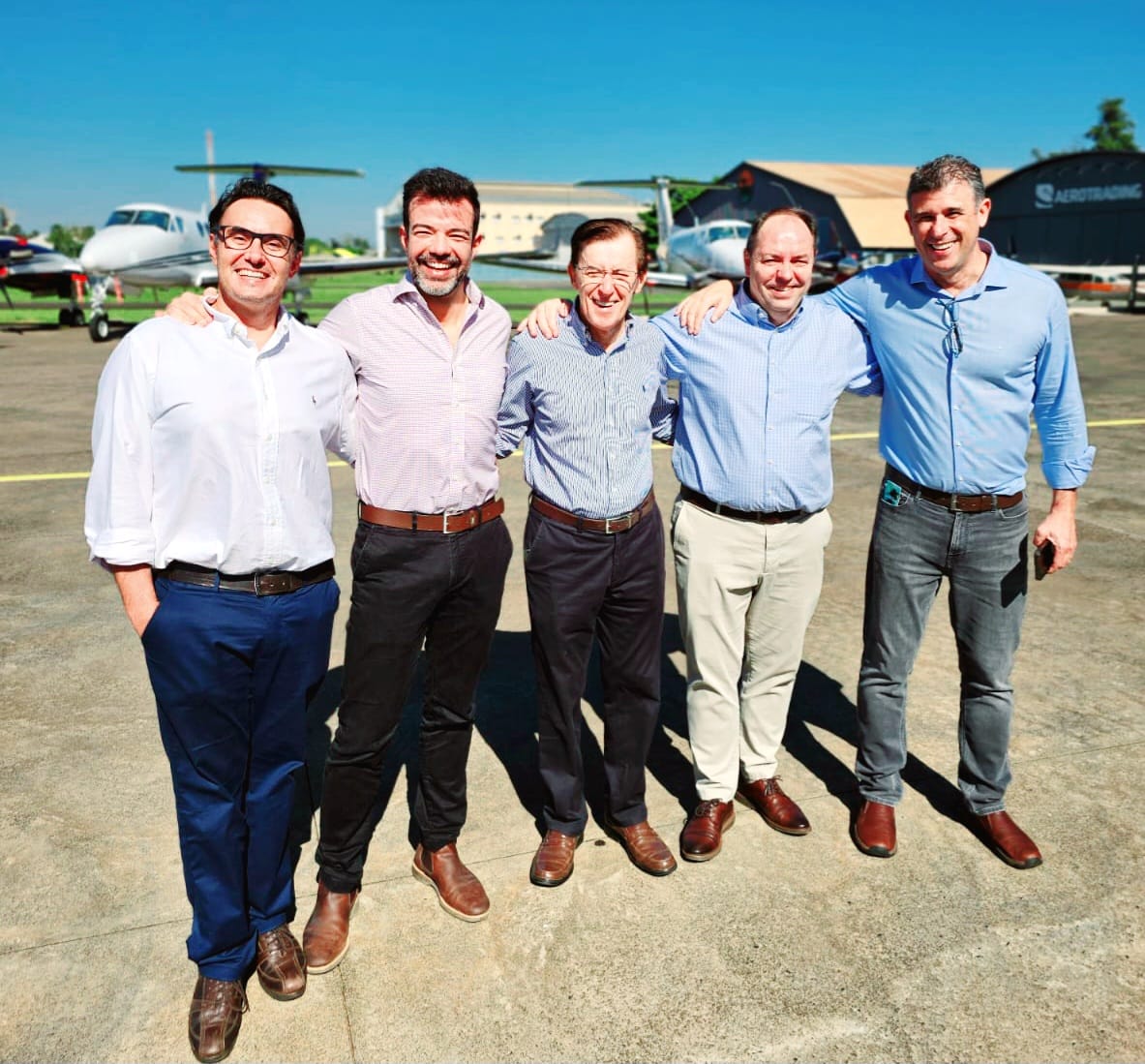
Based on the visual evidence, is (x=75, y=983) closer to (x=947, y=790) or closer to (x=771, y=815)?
(x=771, y=815)

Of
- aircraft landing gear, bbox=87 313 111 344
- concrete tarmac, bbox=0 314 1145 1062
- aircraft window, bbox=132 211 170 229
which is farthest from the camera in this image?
aircraft window, bbox=132 211 170 229

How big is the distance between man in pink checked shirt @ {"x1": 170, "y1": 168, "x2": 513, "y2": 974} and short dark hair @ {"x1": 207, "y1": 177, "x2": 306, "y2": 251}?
370 millimetres

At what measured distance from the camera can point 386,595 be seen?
9.29ft

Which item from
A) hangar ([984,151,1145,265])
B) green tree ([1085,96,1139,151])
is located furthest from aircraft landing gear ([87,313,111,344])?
green tree ([1085,96,1139,151])

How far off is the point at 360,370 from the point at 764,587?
64.5 inches

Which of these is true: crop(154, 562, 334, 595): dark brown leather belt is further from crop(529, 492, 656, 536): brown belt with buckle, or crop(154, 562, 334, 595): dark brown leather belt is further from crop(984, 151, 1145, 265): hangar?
crop(984, 151, 1145, 265): hangar

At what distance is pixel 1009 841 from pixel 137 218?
25714 millimetres

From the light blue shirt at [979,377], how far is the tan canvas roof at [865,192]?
6139 centimetres

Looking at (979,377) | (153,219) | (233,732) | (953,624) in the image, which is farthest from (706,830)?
(153,219)

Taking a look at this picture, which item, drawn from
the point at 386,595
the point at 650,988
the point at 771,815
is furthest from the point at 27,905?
the point at 771,815

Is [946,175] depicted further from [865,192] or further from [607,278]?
[865,192]

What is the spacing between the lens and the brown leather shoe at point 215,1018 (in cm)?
248

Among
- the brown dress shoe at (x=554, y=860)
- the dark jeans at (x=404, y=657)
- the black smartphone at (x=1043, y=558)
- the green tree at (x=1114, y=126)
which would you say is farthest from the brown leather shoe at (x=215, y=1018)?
the green tree at (x=1114, y=126)

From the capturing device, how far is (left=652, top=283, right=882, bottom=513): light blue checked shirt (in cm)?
320
